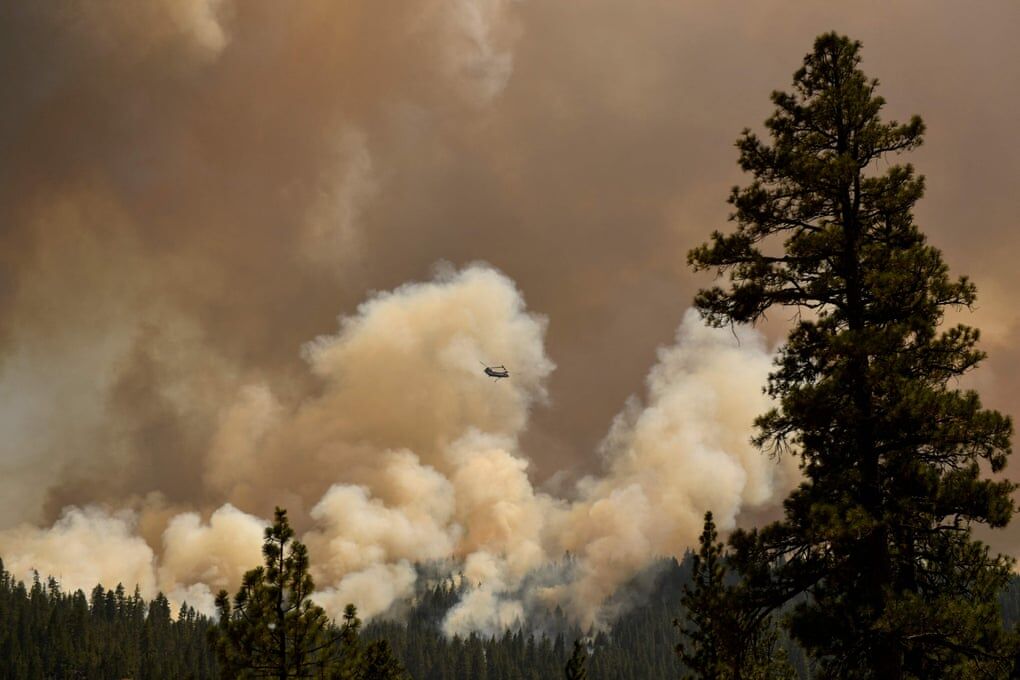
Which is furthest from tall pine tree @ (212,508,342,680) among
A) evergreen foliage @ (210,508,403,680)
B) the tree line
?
the tree line

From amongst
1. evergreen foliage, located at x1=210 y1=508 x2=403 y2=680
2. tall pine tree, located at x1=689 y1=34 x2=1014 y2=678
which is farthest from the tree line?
evergreen foliage, located at x1=210 y1=508 x2=403 y2=680

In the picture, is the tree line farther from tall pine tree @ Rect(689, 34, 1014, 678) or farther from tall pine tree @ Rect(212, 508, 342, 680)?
tall pine tree @ Rect(212, 508, 342, 680)

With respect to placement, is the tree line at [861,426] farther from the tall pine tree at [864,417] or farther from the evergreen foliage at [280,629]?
the evergreen foliage at [280,629]

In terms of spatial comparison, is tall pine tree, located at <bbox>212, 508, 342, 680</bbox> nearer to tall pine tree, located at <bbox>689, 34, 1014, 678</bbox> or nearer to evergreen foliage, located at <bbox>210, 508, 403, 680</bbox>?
evergreen foliage, located at <bbox>210, 508, 403, 680</bbox>

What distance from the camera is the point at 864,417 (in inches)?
623

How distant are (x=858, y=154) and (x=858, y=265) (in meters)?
2.55

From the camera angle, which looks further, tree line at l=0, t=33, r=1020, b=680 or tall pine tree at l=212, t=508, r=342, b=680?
tall pine tree at l=212, t=508, r=342, b=680

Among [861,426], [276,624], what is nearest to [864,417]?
[861,426]

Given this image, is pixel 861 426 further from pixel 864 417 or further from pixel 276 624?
pixel 276 624

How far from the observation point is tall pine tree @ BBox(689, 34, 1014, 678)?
15188mm

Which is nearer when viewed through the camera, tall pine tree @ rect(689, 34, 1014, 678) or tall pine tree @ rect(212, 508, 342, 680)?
tall pine tree @ rect(689, 34, 1014, 678)

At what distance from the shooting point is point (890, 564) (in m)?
15.8

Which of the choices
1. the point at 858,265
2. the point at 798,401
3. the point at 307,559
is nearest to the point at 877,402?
the point at 798,401

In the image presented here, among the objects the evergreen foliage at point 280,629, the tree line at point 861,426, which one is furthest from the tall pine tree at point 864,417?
the evergreen foliage at point 280,629
